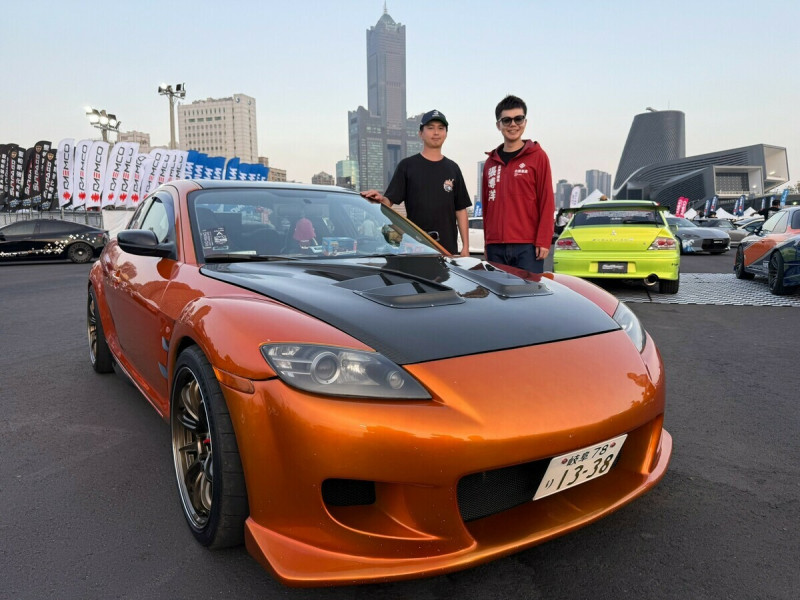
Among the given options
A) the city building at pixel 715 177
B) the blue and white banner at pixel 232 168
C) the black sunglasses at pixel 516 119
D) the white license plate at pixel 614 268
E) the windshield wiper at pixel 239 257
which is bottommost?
the white license plate at pixel 614 268

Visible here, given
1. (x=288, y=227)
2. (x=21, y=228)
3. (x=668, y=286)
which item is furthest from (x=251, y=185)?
(x=21, y=228)

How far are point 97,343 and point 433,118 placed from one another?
302 cm

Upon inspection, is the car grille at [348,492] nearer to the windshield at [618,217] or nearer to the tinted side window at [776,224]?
the windshield at [618,217]

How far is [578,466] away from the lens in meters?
1.62

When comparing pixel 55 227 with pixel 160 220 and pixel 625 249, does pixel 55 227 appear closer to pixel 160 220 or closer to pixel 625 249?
pixel 625 249

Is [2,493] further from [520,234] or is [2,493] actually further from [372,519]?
[520,234]

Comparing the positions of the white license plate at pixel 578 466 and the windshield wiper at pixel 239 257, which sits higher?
the windshield wiper at pixel 239 257

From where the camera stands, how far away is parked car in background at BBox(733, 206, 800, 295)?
7718 millimetres

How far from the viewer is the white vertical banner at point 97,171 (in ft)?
81.5

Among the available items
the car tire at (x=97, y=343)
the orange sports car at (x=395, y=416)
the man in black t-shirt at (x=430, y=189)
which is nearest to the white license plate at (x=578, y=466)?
the orange sports car at (x=395, y=416)

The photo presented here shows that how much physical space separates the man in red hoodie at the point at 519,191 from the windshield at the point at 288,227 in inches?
57.3

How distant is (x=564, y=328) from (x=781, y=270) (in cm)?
774

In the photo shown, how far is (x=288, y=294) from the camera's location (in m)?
1.90

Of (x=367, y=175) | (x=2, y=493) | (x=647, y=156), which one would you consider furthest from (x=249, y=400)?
(x=367, y=175)
